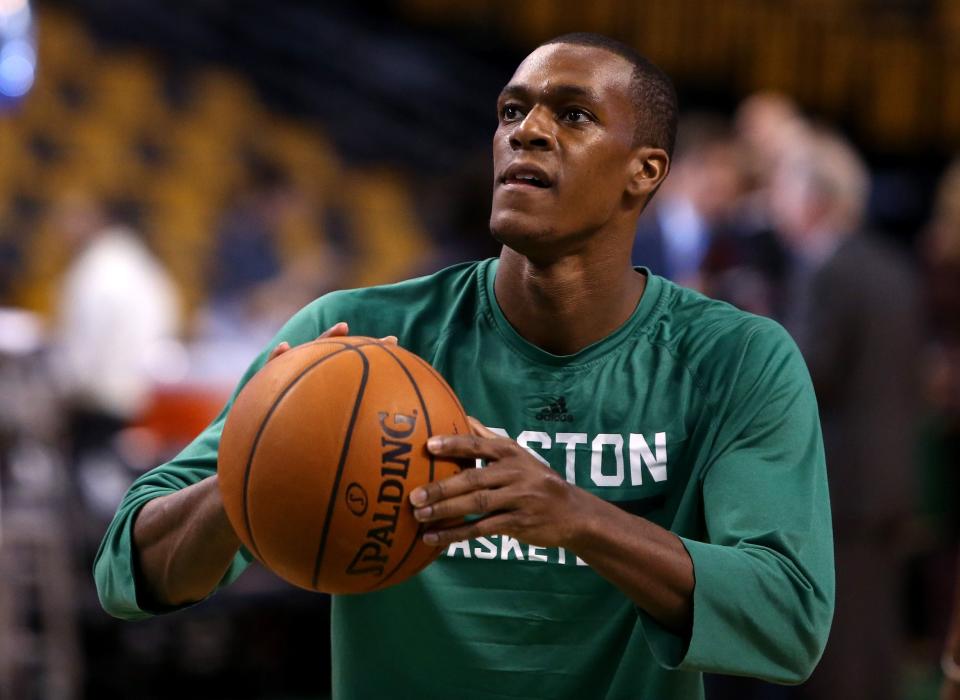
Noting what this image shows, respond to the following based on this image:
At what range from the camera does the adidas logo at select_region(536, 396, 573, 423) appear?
251cm

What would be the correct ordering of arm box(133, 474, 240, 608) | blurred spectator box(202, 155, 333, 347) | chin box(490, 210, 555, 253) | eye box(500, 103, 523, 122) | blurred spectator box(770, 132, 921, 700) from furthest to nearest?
blurred spectator box(202, 155, 333, 347), blurred spectator box(770, 132, 921, 700), eye box(500, 103, 523, 122), chin box(490, 210, 555, 253), arm box(133, 474, 240, 608)

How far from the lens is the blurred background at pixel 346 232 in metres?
5.77

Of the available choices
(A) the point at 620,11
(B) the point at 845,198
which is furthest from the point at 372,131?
(B) the point at 845,198

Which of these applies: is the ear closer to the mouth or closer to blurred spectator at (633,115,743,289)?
the mouth

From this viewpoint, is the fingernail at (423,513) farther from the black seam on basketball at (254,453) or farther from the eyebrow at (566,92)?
the eyebrow at (566,92)

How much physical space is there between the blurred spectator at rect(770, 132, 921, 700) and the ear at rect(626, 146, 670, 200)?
121 inches

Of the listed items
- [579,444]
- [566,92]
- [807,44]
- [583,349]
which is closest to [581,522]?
[579,444]

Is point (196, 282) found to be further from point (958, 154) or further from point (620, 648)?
point (620, 648)

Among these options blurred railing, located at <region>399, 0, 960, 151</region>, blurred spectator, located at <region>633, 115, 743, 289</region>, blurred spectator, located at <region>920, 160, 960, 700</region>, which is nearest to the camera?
blurred spectator, located at <region>633, 115, 743, 289</region>

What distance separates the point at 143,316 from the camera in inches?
312

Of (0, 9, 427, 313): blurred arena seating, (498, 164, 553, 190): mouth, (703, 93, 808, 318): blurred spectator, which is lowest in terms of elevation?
(498, 164, 553, 190): mouth

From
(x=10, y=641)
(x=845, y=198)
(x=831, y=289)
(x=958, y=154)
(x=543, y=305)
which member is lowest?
(x=10, y=641)

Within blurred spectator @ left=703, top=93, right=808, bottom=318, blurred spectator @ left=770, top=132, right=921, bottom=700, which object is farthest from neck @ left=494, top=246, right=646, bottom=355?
blurred spectator @ left=770, top=132, right=921, bottom=700

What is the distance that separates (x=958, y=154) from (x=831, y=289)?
6.07 m
